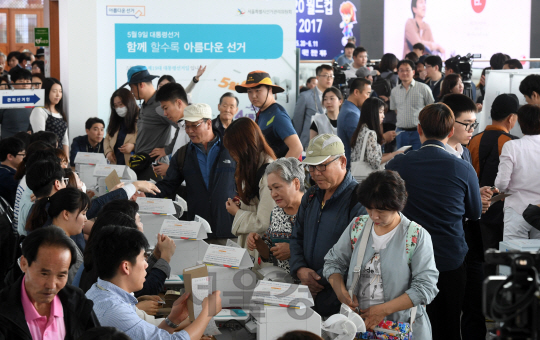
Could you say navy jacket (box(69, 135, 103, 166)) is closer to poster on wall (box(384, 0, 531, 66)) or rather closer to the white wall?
the white wall

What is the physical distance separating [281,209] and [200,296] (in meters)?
0.74

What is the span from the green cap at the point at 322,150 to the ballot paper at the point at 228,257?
0.51m

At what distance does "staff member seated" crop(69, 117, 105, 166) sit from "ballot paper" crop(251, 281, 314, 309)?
4.10 meters

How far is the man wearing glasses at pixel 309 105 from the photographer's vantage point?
7344mm

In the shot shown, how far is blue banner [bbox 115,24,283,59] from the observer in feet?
22.7

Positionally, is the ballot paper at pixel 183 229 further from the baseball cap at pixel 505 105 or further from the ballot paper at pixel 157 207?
the baseball cap at pixel 505 105

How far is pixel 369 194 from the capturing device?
232 cm

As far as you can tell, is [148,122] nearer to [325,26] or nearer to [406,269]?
[406,269]

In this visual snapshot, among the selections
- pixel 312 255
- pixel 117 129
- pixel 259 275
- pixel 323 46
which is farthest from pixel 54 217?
pixel 323 46

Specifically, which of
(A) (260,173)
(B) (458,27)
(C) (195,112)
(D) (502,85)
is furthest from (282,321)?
(B) (458,27)

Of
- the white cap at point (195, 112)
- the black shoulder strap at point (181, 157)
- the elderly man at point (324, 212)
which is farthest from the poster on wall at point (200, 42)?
the elderly man at point (324, 212)

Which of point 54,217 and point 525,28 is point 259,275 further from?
point 525,28

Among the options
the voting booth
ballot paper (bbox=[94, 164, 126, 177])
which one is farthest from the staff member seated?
the voting booth

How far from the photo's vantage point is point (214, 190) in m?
3.90
